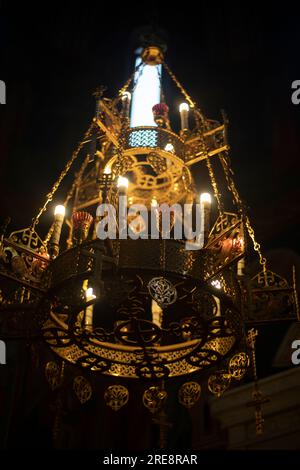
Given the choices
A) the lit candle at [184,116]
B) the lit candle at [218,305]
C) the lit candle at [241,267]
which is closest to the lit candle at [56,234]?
the lit candle at [218,305]

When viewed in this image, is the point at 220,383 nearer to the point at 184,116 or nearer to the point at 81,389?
the point at 81,389

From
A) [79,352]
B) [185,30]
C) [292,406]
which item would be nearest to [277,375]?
[292,406]

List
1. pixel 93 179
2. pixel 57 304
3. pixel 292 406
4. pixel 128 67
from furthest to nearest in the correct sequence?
1. pixel 128 67
2. pixel 292 406
3. pixel 93 179
4. pixel 57 304

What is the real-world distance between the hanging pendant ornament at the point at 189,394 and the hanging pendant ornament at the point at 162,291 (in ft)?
4.04

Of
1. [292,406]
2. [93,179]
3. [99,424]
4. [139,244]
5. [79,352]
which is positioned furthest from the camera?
[99,424]

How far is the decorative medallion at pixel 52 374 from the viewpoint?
152 inches

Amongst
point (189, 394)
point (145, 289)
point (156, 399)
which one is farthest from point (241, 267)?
point (156, 399)

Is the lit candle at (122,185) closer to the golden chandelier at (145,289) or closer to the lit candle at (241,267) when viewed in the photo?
the golden chandelier at (145,289)

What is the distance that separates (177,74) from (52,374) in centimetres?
517

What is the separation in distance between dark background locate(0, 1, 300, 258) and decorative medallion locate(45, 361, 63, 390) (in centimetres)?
314

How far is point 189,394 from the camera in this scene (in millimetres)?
3975

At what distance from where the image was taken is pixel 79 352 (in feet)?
Answer: 12.4

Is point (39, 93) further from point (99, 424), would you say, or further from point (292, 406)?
point (292, 406)

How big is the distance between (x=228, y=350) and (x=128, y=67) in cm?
558
